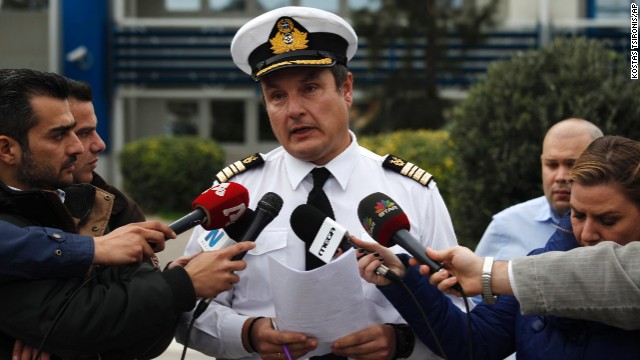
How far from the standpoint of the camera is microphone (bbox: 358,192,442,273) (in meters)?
2.25

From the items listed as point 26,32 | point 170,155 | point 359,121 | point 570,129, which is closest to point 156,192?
point 170,155

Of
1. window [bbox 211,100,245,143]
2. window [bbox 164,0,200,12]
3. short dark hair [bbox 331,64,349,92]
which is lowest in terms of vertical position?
window [bbox 211,100,245,143]

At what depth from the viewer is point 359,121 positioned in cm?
1669

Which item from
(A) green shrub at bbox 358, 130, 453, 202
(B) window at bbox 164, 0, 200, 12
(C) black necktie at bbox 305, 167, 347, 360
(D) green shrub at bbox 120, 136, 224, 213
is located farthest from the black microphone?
(B) window at bbox 164, 0, 200, 12

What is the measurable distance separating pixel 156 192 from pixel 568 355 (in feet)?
42.8

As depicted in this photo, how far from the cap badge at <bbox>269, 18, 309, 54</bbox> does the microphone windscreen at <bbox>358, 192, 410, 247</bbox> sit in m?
0.70

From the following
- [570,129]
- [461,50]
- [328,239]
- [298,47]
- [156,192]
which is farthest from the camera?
[461,50]

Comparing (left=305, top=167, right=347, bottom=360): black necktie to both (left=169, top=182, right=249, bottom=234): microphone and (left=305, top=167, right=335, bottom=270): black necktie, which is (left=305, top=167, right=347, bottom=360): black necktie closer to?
(left=305, top=167, right=335, bottom=270): black necktie

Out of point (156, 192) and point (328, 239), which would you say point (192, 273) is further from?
point (156, 192)

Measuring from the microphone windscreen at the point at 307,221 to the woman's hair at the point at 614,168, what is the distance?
71 centimetres

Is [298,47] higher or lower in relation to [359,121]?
higher

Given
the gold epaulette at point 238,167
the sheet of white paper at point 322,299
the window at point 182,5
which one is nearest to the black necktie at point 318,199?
the gold epaulette at point 238,167

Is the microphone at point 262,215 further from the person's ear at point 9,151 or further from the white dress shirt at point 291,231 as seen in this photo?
the person's ear at point 9,151

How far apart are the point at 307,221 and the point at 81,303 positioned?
0.65m
